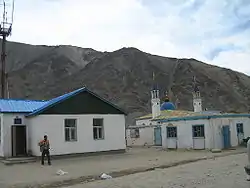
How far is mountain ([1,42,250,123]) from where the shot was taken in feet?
274

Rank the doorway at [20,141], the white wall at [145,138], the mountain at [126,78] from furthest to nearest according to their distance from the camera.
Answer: the mountain at [126,78] < the white wall at [145,138] < the doorway at [20,141]

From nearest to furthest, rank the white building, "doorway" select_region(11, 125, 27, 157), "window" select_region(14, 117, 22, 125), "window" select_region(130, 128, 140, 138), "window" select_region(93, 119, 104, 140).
Answer: the white building < "window" select_region(14, 117, 22, 125) < "doorway" select_region(11, 125, 27, 157) < "window" select_region(93, 119, 104, 140) < "window" select_region(130, 128, 140, 138)

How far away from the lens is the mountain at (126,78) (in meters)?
83.6

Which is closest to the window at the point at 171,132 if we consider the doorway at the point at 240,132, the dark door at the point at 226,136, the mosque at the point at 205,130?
the mosque at the point at 205,130

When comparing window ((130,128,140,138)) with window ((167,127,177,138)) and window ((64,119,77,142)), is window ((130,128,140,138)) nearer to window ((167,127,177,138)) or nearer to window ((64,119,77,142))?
window ((167,127,177,138))

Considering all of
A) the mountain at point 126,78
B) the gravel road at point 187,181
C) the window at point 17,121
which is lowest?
the gravel road at point 187,181

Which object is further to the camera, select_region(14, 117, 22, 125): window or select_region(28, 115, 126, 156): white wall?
select_region(14, 117, 22, 125): window

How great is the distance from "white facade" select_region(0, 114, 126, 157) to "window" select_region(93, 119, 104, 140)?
22cm

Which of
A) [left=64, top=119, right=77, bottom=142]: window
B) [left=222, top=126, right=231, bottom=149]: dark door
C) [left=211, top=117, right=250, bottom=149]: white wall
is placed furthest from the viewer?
[left=222, top=126, right=231, bottom=149]: dark door

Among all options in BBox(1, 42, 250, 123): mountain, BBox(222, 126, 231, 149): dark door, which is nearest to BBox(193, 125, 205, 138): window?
BBox(222, 126, 231, 149): dark door

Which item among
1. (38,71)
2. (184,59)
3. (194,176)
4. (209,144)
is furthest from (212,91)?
(194,176)

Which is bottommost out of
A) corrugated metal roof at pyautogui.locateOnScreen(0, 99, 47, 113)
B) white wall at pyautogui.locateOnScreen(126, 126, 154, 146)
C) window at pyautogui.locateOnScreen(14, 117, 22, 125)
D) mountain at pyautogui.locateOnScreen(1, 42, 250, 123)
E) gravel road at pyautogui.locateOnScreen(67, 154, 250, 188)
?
gravel road at pyautogui.locateOnScreen(67, 154, 250, 188)

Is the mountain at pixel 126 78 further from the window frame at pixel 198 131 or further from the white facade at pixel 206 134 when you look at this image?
the window frame at pixel 198 131

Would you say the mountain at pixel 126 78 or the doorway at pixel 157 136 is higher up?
the mountain at pixel 126 78
